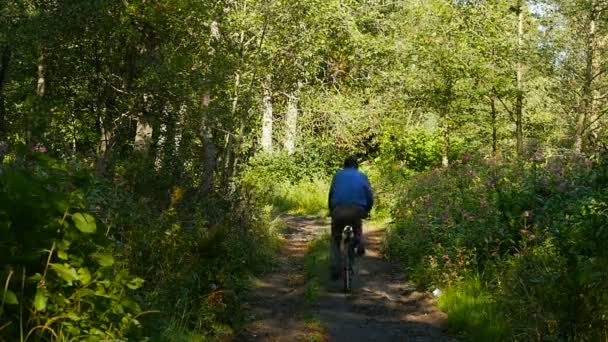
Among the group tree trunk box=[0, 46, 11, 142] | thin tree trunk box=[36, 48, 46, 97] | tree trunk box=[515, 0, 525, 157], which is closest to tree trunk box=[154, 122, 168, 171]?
thin tree trunk box=[36, 48, 46, 97]

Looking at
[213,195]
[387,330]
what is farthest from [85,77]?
[387,330]

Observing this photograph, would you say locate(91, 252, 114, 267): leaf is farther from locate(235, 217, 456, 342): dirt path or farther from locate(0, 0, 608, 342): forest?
locate(235, 217, 456, 342): dirt path

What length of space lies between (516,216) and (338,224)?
2.57 meters

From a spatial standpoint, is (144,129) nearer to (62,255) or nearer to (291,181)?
(62,255)

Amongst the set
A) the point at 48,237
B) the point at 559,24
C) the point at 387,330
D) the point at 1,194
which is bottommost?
the point at 387,330

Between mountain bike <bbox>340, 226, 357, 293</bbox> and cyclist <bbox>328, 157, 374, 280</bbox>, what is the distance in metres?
0.07

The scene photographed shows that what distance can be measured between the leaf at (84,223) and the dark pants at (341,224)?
664 centimetres

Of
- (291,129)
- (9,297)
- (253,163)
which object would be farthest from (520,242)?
(253,163)

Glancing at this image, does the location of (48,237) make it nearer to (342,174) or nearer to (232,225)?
(342,174)

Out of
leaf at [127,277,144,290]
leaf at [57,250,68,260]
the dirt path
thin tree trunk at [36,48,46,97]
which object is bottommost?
the dirt path

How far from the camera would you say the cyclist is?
1018 centimetres

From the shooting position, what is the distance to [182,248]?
769 centimetres

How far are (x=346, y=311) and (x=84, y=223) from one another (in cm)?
596

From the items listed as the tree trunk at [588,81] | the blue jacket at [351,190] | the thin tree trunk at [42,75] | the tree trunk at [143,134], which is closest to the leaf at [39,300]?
the blue jacket at [351,190]
